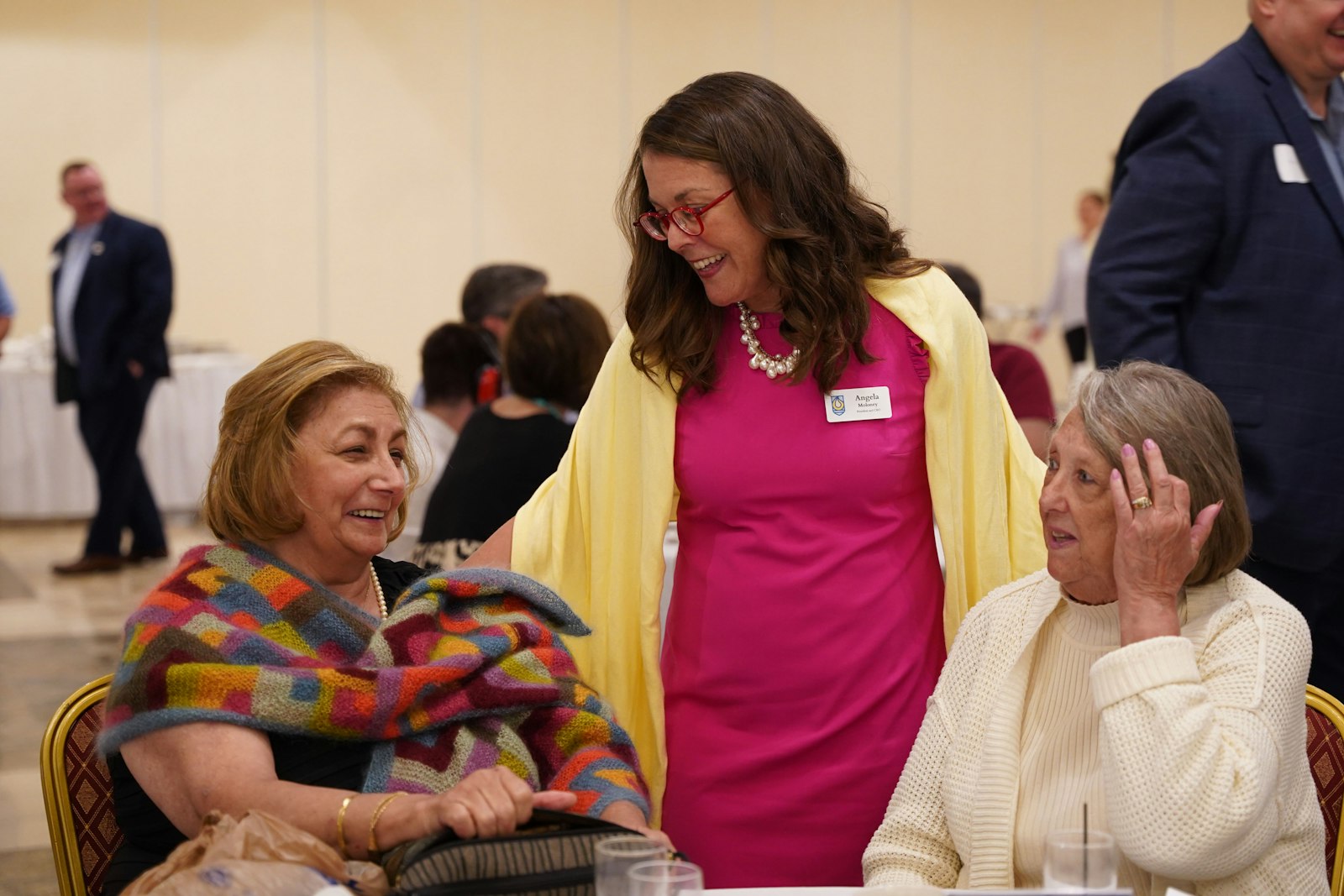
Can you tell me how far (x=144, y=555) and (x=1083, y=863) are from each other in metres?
7.62

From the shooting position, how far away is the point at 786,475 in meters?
2.17

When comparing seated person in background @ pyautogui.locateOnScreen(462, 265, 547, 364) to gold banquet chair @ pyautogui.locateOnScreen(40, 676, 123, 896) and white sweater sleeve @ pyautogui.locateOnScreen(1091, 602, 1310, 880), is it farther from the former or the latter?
white sweater sleeve @ pyautogui.locateOnScreen(1091, 602, 1310, 880)

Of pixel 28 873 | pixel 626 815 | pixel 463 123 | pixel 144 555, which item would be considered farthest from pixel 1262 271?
pixel 463 123

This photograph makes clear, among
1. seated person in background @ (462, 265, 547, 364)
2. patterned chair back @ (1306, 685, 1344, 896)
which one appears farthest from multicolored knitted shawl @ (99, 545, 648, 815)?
seated person in background @ (462, 265, 547, 364)

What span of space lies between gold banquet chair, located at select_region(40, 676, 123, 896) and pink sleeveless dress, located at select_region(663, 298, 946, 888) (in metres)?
0.81

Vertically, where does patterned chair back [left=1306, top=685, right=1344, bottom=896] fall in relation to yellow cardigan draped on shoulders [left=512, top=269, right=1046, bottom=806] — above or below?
below

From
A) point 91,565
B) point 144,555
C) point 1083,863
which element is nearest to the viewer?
point 1083,863

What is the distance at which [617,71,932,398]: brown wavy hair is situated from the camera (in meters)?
2.11

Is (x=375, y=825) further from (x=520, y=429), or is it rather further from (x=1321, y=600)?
(x=520, y=429)

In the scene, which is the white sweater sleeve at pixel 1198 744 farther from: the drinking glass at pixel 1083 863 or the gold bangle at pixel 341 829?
the gold bangle at pixel 341 829

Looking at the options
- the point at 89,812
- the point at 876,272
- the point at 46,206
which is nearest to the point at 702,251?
the point at 876,272

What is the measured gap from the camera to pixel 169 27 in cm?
1223

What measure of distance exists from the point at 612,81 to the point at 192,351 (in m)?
4.43

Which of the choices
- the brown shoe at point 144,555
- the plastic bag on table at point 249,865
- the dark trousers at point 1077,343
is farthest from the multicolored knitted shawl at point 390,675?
the dark trousers at point 1077,343
